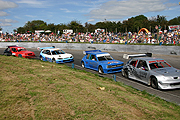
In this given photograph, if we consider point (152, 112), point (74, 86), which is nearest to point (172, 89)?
point (152, 112)

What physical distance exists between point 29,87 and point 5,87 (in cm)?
80

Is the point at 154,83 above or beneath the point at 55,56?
beneath

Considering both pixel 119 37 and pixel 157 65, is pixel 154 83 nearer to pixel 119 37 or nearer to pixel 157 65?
pixel 157 65

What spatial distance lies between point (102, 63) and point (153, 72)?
4.16 m

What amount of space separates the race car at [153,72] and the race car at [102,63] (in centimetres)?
114

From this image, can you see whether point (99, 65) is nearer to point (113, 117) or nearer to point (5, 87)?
point (5, 87)

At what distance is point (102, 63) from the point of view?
480 inches

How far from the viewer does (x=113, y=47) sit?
25.8 metres

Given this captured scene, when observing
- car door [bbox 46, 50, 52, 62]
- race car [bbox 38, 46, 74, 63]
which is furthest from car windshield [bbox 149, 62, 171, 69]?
car door [bbox 46, 50, 52, 62]

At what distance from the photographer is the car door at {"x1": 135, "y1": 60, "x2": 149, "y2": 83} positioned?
9020 mm

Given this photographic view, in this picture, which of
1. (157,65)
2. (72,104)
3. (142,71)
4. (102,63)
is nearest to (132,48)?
(102,63)

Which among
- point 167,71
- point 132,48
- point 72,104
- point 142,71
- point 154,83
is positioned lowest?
point 154,83

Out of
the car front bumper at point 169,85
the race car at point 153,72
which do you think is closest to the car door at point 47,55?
the race car at point 153,72

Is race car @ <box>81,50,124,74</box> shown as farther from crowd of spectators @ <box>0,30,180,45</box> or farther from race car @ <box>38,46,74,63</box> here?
crowd of spectators @ <box>0,30,180,45</box>
